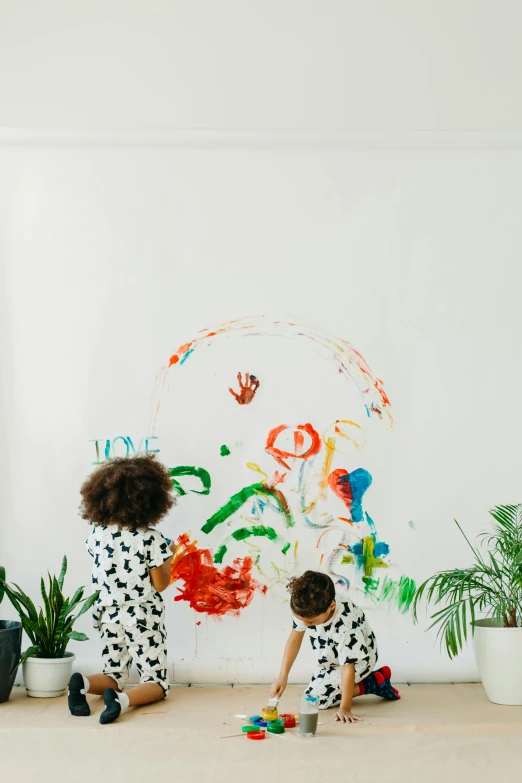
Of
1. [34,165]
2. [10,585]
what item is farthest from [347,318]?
[10,585]

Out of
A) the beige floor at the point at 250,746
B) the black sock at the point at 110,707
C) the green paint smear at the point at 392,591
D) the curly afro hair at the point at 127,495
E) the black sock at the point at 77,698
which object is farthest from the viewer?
the green paint smear at the point at 392,591

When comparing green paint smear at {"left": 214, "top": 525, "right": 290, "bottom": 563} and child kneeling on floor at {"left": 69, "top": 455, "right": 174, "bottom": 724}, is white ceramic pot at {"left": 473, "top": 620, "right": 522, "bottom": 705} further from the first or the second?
child kneeling on floor at {"left": 69, "top": 455, "right": 174, "bottom": 724}

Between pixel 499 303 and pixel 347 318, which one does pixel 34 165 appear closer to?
pixel 347 318

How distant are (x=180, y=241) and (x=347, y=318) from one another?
85cm

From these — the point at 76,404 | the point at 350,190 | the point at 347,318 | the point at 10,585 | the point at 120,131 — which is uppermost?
the point at 120,131

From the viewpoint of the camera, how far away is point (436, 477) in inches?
138

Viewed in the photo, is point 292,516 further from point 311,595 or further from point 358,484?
point 311,595

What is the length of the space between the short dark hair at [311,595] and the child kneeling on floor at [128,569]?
606 millimetres

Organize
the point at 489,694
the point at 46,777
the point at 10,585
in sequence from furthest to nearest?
the point at 10,585 → the point at 489,694 → the point at 46,777

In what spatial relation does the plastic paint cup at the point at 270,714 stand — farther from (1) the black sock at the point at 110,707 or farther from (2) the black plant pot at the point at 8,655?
(2) the black plant pot at the point at 8,655

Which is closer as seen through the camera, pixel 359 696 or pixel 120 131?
pixel 359 696

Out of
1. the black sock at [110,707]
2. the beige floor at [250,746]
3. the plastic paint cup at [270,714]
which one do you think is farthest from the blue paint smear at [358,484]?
the black sock at [110,707]

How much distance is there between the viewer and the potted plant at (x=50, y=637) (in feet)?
10.4

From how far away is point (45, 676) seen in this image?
10.3 ft
